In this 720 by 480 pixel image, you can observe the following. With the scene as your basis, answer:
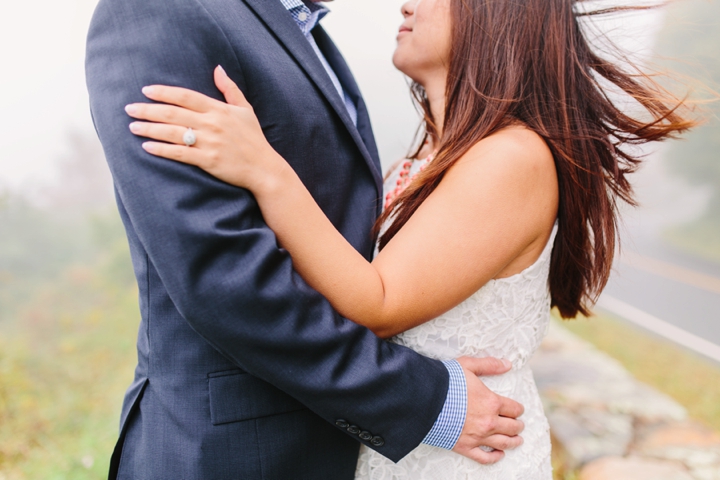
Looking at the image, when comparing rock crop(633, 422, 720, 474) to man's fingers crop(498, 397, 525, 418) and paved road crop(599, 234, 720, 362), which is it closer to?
paved road crop(599, 234, 720, 362)

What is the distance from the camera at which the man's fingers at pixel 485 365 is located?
1.13 metres

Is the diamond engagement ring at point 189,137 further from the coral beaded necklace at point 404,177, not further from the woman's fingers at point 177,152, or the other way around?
the coral beaded necklace at point 404,177

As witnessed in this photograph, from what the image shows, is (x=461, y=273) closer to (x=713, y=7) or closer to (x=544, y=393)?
(x=544, y=393)

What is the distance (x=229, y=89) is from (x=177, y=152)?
15 centimetres

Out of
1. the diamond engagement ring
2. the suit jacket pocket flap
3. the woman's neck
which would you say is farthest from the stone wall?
the diamond engagement ring

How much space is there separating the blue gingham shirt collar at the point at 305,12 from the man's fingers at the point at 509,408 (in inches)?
37.6

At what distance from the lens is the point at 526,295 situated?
1206 mm

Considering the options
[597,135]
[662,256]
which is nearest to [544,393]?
[662,256]

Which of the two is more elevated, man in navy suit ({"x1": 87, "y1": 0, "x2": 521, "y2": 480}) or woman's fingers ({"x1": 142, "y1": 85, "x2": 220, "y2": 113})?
woman's fingers ({"x1": 142, "y1": 85, "x2": 220, "y2": 113})

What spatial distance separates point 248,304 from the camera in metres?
0.78

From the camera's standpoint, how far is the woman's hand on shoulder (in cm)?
75

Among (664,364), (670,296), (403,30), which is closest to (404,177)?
(403,30)

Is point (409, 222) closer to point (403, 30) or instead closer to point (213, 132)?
point (213, 132)

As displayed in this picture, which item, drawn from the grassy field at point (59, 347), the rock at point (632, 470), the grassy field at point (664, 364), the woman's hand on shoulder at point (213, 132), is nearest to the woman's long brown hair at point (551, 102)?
the woman's hand on shoulder at point (213, 132)
